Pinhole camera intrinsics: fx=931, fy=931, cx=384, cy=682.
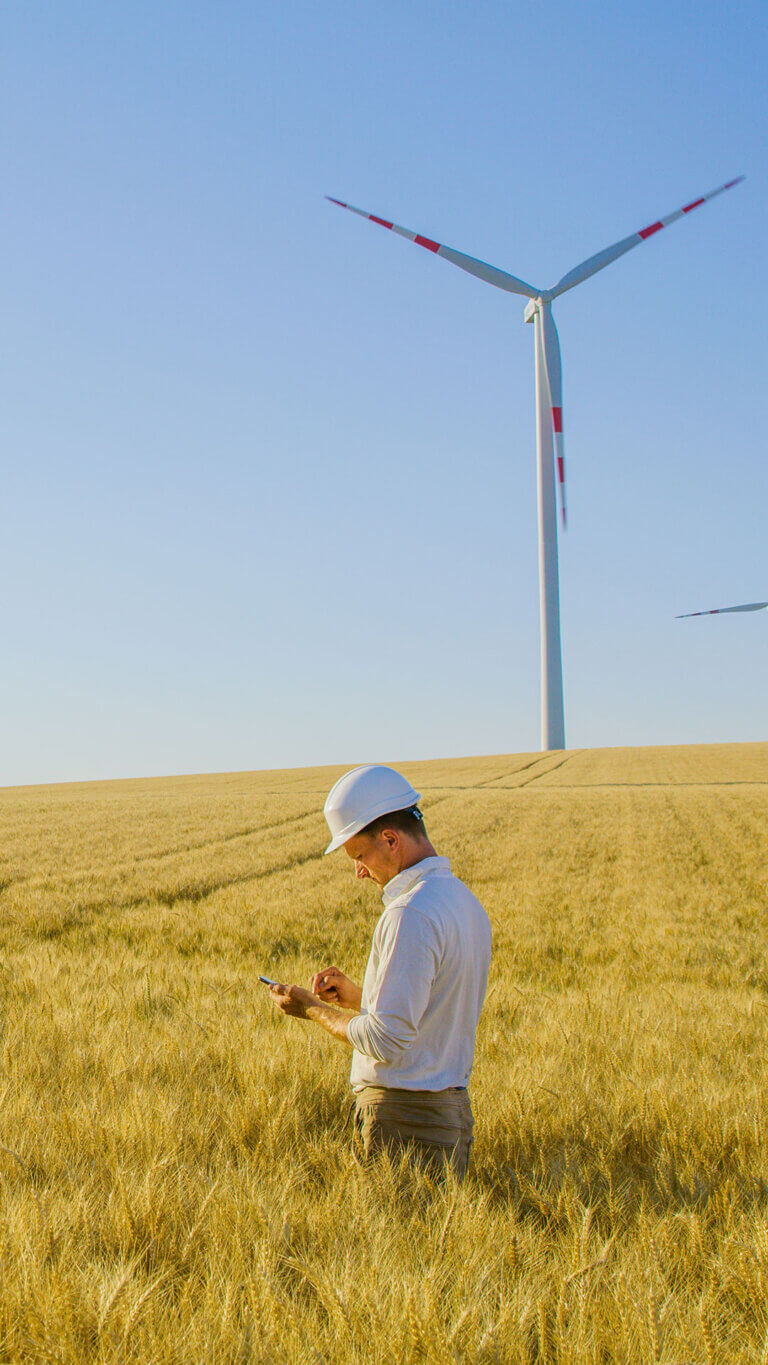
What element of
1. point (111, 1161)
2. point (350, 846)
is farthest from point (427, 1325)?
point (111, 1161)

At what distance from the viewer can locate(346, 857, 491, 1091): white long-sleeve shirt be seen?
10.2 feet

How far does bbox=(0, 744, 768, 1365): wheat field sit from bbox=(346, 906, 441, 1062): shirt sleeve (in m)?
0.44

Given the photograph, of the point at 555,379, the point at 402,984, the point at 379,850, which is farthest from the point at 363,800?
the point at 555,379

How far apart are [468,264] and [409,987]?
4422 cm

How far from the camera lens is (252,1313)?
7.53ft

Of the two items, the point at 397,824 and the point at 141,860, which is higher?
the point at 397,824

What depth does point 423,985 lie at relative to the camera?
3.12 m

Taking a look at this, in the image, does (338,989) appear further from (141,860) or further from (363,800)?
(141,860)

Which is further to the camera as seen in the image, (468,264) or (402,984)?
(468,264)

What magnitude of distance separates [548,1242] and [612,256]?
157 ft

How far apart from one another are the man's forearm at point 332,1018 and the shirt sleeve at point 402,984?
24 centimetres

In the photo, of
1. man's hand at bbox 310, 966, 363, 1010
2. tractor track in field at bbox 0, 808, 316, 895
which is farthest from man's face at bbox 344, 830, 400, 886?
tractor track in field at bbox 0, 808, 316, 895

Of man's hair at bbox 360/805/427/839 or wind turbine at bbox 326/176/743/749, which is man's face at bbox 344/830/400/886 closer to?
man's hair at bbox 360/805/427/839

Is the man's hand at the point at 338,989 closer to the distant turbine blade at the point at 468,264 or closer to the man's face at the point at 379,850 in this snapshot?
the man's face at the point at 379,850
